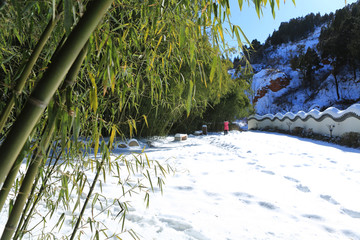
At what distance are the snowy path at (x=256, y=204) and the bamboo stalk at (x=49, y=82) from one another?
50.4 inches

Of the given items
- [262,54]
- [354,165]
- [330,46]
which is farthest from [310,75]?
[354,165]

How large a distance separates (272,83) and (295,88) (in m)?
2.71

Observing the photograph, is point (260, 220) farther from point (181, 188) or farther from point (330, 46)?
point (330, 46)

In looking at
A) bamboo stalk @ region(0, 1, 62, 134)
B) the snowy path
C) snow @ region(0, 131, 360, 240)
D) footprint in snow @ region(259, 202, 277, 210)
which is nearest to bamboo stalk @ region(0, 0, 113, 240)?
bamboo stalk @ region(0, 1, 62, 134)

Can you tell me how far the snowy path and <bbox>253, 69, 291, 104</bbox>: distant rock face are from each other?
25473 millimetres

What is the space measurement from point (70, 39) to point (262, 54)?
40.7 m

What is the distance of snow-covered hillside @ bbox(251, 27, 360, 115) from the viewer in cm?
2031

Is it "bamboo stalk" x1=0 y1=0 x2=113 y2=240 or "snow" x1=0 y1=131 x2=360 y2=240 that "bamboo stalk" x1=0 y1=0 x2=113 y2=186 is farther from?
"snow" x1=0 y1=131 x2=360 y2=240

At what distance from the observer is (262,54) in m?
37.2

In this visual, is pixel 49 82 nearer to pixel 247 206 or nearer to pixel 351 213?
pixel 247 206

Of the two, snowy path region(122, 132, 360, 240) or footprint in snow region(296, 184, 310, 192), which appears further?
footprint in snow region(296, 184, 310, 192)

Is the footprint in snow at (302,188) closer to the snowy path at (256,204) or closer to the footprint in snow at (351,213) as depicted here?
the snowy path at (256,204)

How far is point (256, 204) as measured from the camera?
2049 mm

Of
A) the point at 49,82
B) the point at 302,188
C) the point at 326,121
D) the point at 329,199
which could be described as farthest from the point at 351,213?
the point at 326,121
